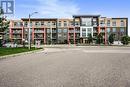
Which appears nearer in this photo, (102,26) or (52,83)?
(52,83)

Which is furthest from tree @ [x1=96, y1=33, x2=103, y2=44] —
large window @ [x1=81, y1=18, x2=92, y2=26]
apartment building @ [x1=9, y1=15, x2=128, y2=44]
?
large window @ [x1=81, y1=18, x2=92, y2=26]

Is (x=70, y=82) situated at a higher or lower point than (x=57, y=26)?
lower

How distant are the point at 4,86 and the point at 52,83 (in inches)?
64.5

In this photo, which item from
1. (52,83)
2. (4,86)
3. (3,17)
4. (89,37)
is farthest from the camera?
(89,37)

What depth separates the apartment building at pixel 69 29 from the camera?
12575cm

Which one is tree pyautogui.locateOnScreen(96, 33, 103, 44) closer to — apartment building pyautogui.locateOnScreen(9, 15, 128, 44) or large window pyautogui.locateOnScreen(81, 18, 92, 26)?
apartment building pyautogui.locateOnScreen(9, 15, 128, 44)

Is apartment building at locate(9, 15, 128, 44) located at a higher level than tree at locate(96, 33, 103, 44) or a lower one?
higher

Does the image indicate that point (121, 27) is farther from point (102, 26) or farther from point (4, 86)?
point (4, 86)

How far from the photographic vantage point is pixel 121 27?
127 m

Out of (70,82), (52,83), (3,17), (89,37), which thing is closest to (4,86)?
(52,83)

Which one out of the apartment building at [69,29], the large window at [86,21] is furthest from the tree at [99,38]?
the large window at [86,21]

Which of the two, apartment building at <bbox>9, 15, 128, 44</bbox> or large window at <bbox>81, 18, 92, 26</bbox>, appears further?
large window at <bbox>81, 18, 92, 26</bbox>

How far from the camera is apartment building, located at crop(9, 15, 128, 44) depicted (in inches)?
4951

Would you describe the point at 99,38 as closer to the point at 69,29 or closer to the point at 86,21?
the point at 86,21
